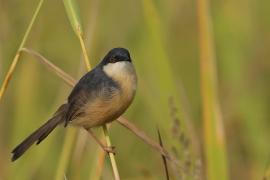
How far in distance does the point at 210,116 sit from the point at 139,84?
1.45 meters

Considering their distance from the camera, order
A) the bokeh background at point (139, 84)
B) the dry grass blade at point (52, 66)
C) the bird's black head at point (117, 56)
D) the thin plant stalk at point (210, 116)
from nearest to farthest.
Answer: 1. the thin plant stalk at point (210, 116)
2. the dry grass blade at point (52, 66)
3. the bird's black head at point (117, 56)
4. the bokeh background at point (139, 84)

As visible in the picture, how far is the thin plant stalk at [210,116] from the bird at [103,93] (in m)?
0.39

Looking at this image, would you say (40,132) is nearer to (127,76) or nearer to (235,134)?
(127,76)

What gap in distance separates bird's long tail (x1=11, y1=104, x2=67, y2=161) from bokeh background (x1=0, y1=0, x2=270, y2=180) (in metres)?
0.12

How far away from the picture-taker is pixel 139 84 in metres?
4.39

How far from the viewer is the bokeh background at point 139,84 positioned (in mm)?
3887

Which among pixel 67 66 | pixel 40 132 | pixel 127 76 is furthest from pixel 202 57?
pixel 67 66

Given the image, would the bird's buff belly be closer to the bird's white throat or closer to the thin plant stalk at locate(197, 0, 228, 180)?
the bird's white throat

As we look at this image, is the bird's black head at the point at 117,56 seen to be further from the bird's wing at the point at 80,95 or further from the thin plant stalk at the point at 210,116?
the thin plant stalk at the point at 210,116

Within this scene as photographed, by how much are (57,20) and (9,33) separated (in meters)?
1.16

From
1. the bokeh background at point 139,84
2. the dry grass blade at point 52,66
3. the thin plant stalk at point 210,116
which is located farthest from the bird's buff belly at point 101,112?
the thin plant stalk at point 210,116

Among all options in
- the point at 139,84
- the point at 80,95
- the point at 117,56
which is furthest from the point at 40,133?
the point at 139,84

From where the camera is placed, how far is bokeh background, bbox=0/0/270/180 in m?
3.89

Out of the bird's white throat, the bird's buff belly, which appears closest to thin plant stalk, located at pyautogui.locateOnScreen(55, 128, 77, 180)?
the bird's buff belly
